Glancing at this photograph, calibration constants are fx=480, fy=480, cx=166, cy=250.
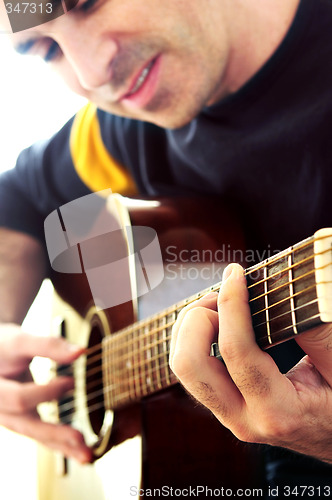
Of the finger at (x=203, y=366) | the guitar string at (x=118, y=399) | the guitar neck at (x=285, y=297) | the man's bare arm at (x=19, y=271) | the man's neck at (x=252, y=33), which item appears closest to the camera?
the guitar neck at (x=285, y=297)

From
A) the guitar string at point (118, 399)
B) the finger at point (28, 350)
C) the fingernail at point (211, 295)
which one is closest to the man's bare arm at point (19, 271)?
the finger at point (28, 350)

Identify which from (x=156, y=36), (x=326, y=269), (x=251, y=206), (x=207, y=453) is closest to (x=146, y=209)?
(x=251, y=206)

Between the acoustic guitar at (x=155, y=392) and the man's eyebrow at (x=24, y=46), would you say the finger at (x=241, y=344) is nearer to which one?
the acoustic guitar at (x=155, y=392)

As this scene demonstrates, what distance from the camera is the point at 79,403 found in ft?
2.85

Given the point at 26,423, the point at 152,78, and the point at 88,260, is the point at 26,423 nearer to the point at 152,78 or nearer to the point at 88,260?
the point at 88,260

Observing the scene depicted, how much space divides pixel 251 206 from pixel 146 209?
0.59ft

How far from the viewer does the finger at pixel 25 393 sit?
2.87 feet

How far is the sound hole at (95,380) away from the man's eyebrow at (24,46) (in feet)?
1.59

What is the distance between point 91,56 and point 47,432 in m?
0.67

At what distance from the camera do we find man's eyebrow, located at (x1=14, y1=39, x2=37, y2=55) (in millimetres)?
813

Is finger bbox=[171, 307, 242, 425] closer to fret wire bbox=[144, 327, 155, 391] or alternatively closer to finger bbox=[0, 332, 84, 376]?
fret wire bbox=[144, 327, 155, 391]

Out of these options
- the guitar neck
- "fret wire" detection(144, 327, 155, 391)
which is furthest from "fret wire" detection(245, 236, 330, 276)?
"fret wire" detection(144, 327, 155, 391)

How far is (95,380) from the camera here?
32.5 inches

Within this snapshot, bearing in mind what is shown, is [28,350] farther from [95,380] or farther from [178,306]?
[178,306]
